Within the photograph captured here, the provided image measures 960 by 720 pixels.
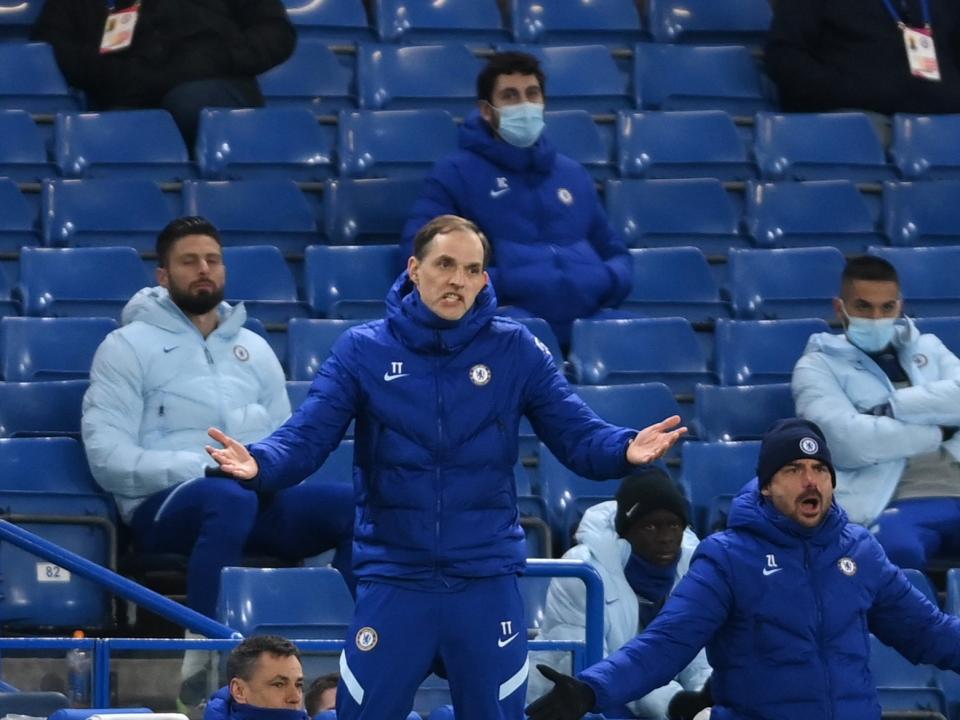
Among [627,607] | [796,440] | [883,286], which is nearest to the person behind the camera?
[796,440]

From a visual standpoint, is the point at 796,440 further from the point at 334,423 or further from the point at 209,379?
the point at 209,379

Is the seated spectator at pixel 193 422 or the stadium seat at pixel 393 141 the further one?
the stadium seat at pixel 393 141

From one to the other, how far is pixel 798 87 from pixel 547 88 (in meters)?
1.13

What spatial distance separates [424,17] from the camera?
10.3 m

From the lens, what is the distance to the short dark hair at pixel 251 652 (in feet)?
19.3

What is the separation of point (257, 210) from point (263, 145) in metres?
0.38

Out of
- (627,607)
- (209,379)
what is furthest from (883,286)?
(209,379)

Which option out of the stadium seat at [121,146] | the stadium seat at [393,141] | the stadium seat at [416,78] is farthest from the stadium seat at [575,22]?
the stadium seat at [121,146]

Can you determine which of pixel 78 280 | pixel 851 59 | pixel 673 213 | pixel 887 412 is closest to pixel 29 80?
pixel 78 280

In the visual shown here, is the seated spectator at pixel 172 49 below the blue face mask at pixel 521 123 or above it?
above

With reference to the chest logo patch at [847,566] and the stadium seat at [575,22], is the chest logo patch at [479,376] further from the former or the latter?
the stadium seat at [575,22]

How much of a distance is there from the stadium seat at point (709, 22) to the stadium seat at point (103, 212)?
9.40 feet

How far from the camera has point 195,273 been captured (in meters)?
7.57

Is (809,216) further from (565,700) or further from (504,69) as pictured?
(565,700)
